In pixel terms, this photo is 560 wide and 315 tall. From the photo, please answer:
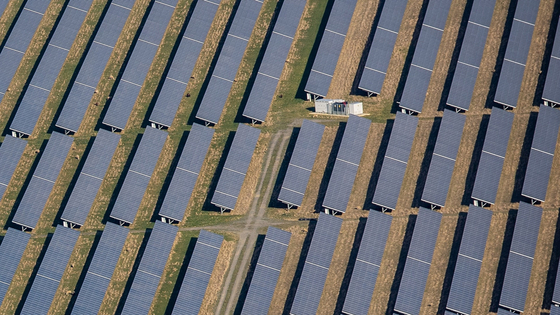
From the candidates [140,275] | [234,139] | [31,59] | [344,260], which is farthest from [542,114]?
[31,59]

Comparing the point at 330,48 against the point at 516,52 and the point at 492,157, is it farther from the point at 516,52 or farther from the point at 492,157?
the point at 492,157

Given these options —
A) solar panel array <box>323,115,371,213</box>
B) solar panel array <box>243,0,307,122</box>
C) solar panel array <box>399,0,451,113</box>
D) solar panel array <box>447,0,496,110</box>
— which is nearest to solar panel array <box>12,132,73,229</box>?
solar panel array <box>243,0,307,122</box>

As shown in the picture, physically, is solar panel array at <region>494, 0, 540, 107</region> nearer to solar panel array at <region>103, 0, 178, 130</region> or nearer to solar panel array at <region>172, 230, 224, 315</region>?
solar panel array at <region>172, 230, 224, 315</region>

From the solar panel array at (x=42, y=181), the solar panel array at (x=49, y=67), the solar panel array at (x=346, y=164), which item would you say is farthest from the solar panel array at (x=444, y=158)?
the solar panel array at (x=49, y=67)

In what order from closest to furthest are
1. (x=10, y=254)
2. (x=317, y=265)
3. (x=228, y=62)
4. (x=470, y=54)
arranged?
1. (x=317, y=265)
2. (x=10, y=254)
3. (x=470, y=54)
4. (x=228, y=62)

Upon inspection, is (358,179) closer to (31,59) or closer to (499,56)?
(499,56)

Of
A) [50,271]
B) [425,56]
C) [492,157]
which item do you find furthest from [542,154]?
[50,271]
